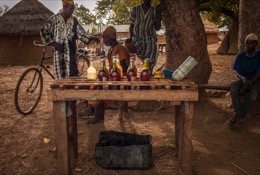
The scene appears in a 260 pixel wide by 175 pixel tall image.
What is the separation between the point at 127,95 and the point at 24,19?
1350 centimetres

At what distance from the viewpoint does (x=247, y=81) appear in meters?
4.76

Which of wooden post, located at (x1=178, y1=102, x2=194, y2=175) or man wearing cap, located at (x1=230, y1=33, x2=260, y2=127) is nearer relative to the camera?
wooden post, located at (x1=178, y1=102, x2=194, y2=175)

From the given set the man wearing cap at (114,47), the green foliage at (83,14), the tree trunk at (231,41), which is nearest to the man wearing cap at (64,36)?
the man wearing cap at (114,47)

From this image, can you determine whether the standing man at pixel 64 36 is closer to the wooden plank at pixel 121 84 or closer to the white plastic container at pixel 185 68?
the wooden plank at pixel 121 84

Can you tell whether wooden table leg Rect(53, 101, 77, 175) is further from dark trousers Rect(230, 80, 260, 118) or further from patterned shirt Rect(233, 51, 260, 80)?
patterned shirt Rect(233, 51, 260, 80)

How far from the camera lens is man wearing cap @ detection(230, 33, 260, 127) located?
4.72 m

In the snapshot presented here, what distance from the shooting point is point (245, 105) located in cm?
478

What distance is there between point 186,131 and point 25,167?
2.09 m

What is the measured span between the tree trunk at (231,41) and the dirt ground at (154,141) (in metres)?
14.2

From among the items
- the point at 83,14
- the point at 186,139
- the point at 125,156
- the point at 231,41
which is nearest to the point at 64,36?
the point at 125,156

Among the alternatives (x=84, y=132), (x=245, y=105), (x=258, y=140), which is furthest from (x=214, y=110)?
(x=84, y=132)

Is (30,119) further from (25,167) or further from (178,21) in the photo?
(178,21)

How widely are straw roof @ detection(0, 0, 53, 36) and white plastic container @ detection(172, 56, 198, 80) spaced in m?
12.7

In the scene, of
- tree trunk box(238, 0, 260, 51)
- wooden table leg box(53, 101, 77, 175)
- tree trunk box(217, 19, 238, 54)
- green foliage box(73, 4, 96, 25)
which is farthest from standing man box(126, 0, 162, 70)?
green foliage box(73, 4, 96, 25)
